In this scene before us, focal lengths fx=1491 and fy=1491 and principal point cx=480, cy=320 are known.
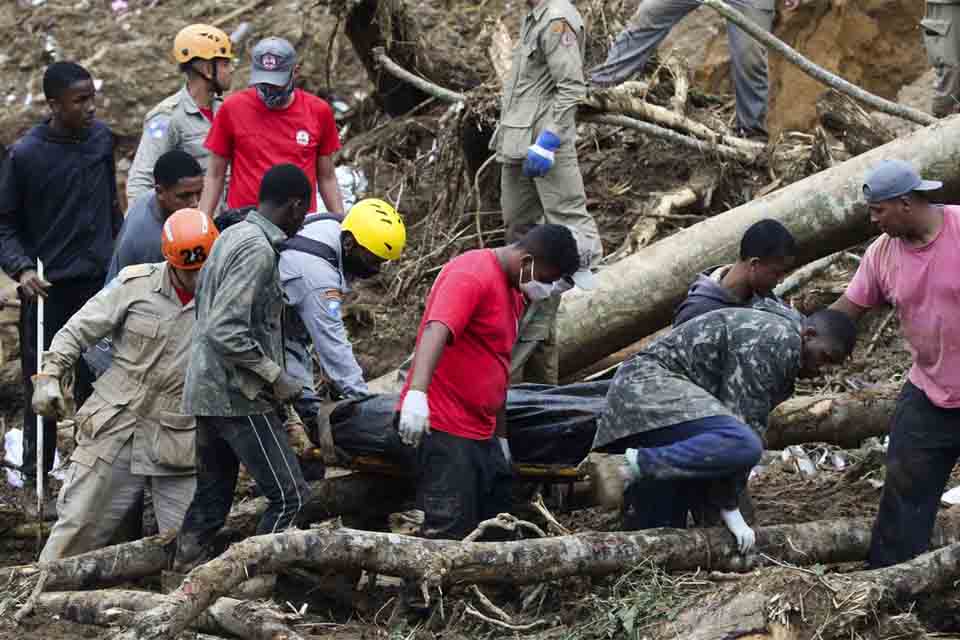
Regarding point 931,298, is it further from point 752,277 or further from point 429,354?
point 429,354

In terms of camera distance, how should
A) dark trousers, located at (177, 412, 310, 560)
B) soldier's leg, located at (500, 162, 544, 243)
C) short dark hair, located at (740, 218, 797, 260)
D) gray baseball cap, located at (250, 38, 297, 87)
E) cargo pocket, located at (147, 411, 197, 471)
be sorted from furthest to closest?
soldier's leg, located at (500, 162, 544, 243), gray baseball cap, located at (250, 38, 297, 87), cargo pocket, located at (147, 411, 197, 471), dark trousers, located at (177, 412, 310, 560), short dark hair, located at (740, 218, 797, 260)

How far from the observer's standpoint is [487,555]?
5.25m

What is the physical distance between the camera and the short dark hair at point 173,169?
6457 mm

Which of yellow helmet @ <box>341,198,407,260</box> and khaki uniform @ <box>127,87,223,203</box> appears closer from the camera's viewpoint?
yellow helmet @ <box>341,198,407,260</box>

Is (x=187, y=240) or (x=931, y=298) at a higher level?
(x=187, y=240)

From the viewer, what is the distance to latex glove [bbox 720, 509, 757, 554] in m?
5.50

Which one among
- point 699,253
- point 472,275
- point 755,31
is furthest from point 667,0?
point 472,275

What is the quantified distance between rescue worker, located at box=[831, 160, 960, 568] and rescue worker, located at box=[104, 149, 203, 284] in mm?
2812

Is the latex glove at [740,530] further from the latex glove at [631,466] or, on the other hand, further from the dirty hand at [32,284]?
the dirty hand at [32,284]

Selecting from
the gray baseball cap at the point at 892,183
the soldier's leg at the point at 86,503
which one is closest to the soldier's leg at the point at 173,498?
the soldier's leg at the point at 86,503

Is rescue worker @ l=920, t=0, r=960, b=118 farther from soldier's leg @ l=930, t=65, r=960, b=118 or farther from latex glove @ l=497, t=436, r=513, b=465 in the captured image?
latex glove @ l=497, t=436, r=513, b=465

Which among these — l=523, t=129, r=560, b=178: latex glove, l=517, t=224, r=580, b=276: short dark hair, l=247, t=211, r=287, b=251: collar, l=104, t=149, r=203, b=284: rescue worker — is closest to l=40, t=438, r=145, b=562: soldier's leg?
l=104, t=149, r=203, b=284: rescue worker

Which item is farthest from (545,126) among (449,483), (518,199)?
(449,483)

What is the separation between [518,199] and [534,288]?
2783mm
